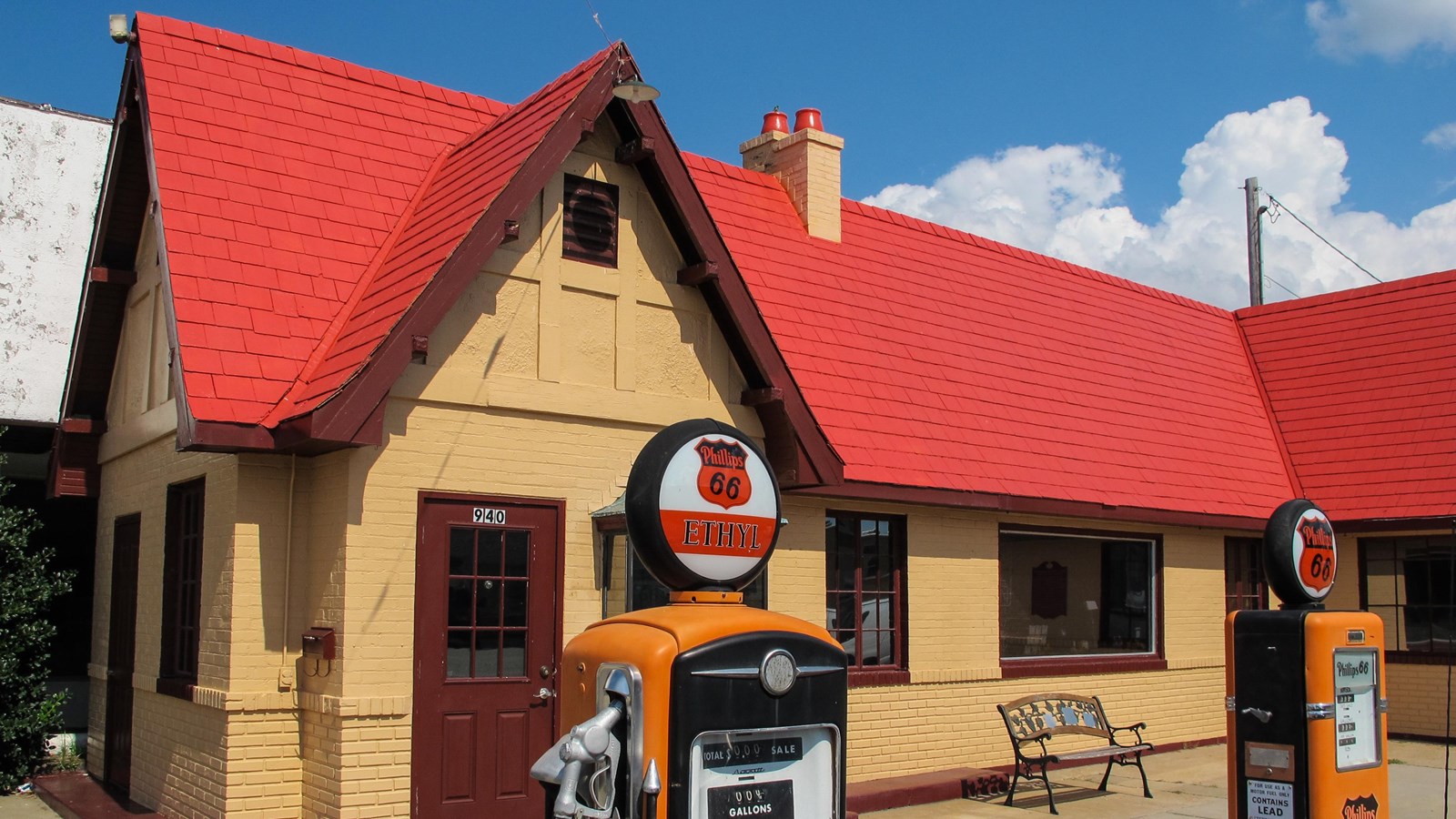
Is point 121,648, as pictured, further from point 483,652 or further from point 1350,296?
point 1350,296

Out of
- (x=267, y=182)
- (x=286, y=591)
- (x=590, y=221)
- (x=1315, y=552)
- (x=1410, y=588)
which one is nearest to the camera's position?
(x=1315, y=552)

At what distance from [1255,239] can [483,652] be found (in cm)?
2371

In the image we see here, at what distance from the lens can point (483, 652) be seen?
9250mm

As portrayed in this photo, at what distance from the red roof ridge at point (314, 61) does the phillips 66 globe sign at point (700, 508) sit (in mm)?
7845

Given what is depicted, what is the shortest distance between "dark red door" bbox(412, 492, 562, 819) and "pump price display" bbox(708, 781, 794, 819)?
4523 mm

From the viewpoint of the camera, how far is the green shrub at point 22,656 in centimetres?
1148

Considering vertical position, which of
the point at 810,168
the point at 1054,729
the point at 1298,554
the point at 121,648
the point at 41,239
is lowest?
the point at 1054,729

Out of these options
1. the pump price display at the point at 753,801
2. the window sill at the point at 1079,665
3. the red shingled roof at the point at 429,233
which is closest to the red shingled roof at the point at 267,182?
the red shingled roof at the point at 429,233

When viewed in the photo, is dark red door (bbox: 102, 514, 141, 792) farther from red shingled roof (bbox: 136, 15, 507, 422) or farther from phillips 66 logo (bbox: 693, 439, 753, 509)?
phillips 66 logo (bbox: 693, 439, 753, 509)

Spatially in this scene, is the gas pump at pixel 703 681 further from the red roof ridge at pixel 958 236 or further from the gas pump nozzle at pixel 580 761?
the red roof ridge at pixel 958 236

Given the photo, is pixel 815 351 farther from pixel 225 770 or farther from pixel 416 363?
pixel 225 770

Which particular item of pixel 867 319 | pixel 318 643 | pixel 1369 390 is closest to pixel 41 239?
pixel 318 643

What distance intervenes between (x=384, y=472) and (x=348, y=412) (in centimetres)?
71

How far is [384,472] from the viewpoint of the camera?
29.1 ft
